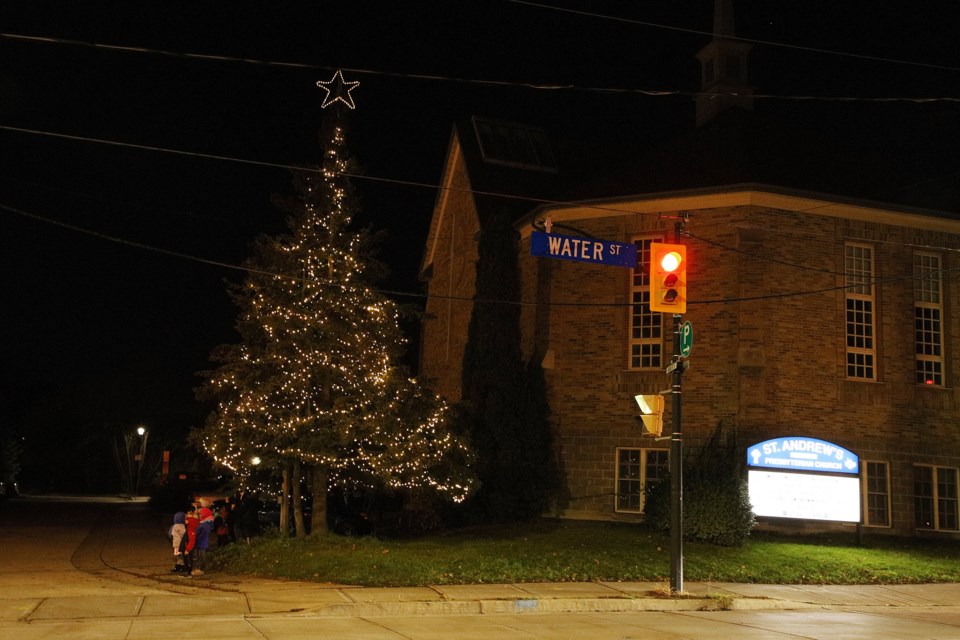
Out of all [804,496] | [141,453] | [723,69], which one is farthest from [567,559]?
[141,453]

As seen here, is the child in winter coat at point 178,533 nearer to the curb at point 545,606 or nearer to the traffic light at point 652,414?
the curb at point 545,606

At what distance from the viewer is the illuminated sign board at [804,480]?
20969mm

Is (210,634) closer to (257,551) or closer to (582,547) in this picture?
(257,551)

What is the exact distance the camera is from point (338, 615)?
12.7 metres

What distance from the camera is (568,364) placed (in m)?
24.5

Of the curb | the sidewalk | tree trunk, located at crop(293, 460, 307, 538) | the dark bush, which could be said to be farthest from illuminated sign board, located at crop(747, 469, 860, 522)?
tree trunk, located at crop(293, 460, 307, 538)

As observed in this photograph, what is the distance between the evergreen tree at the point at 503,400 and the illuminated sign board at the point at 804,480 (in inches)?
203

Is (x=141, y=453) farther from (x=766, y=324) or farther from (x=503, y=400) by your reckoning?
(x=766, y=324)

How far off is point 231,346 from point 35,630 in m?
8.88

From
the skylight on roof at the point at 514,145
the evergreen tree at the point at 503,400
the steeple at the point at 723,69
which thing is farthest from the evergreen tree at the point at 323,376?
the steeple at the point at 723,69

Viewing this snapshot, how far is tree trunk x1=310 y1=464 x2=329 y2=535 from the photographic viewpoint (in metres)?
19.4

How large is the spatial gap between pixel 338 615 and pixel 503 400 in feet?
38.4

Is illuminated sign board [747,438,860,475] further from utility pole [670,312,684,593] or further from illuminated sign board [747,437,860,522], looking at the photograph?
utility pole [670,312,684,593]

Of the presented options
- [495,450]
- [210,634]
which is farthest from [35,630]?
[495,450]
